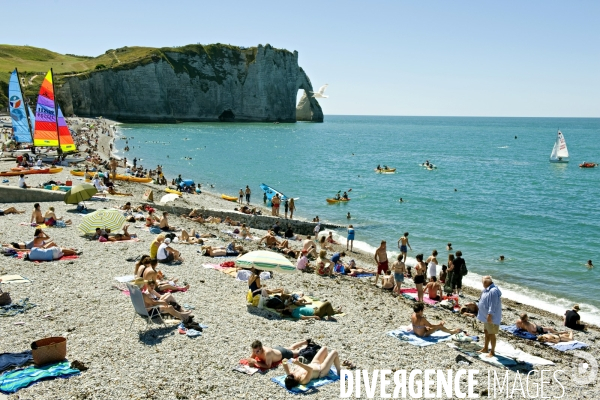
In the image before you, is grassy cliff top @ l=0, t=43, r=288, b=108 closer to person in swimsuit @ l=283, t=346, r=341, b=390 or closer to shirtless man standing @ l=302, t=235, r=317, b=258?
shirtless man standing @ l=302, t=235, r=317, b=258

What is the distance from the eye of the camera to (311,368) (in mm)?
8266

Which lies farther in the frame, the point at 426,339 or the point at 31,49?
the point at 31,49

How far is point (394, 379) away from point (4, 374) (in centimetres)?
626

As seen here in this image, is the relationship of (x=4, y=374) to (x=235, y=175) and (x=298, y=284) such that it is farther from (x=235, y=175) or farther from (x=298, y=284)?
(x=235, y=175)

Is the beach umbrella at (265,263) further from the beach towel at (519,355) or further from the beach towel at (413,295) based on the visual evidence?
the beach towel at (519,355)

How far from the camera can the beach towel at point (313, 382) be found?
802 centimetres

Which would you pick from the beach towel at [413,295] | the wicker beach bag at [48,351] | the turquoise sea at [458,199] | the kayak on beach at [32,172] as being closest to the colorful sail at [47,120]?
the kayak on beach at [32,172]

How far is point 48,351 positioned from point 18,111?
3100 centimetres

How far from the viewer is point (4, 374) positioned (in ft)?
25.1

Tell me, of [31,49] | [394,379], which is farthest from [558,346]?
[31,49]

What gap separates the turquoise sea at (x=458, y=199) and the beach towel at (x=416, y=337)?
316 inches

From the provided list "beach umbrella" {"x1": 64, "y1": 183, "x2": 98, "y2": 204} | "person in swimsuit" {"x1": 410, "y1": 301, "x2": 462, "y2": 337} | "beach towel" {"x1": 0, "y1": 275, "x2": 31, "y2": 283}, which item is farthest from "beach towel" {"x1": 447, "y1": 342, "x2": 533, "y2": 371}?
"beach umbrella" {"x1": 64, "y1": 183, "x2": 98, "y2": 204}

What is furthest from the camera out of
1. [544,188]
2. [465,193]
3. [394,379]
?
[544,188]

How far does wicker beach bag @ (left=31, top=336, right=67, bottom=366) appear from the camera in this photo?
796 cm
